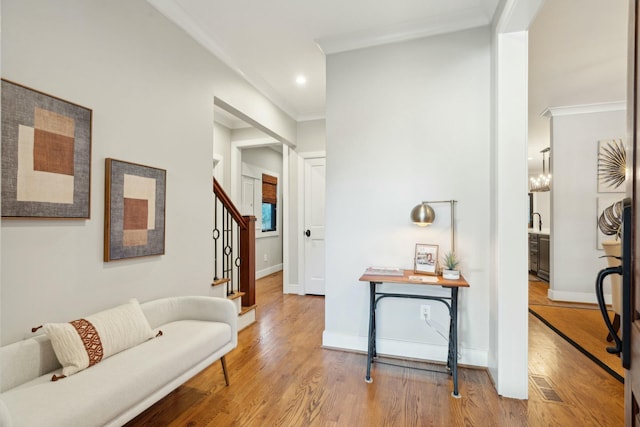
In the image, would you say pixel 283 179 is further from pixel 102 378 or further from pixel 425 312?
pixel 102 378

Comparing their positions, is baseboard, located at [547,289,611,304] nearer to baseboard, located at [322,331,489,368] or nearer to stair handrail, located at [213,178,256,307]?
baseboard, located at [322,331,489,368]

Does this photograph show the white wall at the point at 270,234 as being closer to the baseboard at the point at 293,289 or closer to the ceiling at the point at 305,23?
the baseboard at the point at 293,289

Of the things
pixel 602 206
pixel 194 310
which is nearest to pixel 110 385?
pixel 194 310

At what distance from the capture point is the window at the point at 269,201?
6.32m

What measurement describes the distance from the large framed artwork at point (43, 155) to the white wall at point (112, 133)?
6cm

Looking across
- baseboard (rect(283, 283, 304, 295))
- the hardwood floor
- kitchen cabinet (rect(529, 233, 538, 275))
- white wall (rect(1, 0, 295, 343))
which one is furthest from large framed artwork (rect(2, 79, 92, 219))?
kitchen cabinet (rect(529, 233, 538, 275))

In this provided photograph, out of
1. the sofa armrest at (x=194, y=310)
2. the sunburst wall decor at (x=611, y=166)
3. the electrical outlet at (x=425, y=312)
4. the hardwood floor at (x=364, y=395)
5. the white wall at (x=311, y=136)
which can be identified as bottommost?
the hardwood floor at (x=364, y=395)

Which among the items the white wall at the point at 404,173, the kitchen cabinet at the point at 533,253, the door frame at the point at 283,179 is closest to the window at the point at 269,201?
the door frame at the point at 283,179

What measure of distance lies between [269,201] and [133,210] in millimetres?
4465

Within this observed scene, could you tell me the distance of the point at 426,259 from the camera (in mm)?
2480

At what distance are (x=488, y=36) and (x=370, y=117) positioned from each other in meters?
1.06

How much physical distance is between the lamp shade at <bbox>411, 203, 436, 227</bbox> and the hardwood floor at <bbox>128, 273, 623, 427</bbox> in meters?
1.12

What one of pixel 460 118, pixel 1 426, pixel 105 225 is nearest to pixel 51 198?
pixel 105 225

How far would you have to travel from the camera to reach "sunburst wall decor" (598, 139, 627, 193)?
4.21 metres
